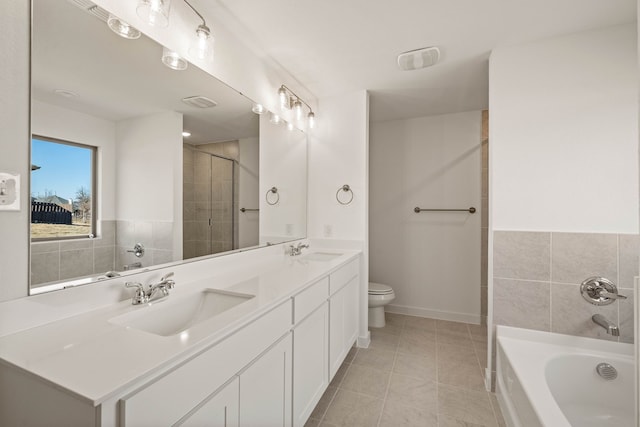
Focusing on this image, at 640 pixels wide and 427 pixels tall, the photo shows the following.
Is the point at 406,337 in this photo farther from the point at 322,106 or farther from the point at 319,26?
the point at 319,26

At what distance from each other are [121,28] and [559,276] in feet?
8.53

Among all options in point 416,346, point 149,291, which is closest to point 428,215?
point 416,346

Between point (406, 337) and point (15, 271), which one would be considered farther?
point (406, 337)

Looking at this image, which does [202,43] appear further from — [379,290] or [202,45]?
[379,290]

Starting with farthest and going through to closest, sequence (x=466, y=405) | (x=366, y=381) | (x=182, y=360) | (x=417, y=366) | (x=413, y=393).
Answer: (x=417, y=366)
(x=366, y=381)
(x=413, y=393)
(x=466, y=405)
(x=182, y=360)

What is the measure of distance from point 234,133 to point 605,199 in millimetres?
2290

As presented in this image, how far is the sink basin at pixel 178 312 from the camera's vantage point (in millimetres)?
986

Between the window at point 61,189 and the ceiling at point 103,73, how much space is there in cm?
16

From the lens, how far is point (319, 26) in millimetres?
1682

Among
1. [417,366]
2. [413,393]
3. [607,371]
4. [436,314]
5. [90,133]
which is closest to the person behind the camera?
[90,133]

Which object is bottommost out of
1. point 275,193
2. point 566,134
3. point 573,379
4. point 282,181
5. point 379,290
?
point 573,379

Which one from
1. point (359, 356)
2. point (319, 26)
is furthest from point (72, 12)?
point (359, 356)

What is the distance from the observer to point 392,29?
1.71 meters

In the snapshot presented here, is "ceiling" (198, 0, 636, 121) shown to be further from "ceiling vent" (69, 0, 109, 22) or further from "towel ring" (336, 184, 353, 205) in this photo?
"towel ring" (336, 184, 353, 205)
